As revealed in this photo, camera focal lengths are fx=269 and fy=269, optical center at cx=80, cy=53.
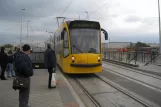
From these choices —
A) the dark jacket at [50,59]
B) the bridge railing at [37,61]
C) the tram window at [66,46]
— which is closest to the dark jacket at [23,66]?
the dark jacket at [50,59]

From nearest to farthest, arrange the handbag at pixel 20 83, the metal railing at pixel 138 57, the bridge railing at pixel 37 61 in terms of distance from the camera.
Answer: the handbag at pixel 20 83 < the bridge railing at pixel 37 61 < the metal railing at pixel 138 57

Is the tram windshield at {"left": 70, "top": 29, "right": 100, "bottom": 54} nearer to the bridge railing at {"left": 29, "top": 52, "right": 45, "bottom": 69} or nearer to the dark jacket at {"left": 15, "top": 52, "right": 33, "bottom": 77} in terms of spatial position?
the bridge railing at {"left": 29, "top": 52, "right": 45, "bottom": 69}

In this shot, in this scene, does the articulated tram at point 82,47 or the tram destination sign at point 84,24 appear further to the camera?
the tram destination sign at point 84,24

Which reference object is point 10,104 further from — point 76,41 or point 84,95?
point 76,41

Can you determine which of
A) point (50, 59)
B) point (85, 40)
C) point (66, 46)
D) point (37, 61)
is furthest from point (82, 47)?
point (37, 61)

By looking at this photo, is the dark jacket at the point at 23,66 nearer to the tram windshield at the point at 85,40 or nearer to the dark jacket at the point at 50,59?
the dark jacket at the point at 50,59

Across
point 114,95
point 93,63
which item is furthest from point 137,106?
point 93,63

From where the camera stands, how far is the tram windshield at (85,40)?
15.4 meters

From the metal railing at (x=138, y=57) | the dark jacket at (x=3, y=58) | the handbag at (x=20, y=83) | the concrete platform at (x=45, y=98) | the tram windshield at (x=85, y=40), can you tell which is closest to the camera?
the handbag at (x=20, y=83)

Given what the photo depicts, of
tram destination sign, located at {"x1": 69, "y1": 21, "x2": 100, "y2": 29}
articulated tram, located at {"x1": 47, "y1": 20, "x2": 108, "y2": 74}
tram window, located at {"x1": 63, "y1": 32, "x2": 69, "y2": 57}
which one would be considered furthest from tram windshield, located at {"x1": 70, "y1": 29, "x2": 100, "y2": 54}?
tram window, located at {"x1": 63, "y1": 32, "x2": 69, "y2": 57}

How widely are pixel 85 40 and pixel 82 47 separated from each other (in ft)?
1.56

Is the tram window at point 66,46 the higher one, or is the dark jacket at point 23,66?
the tram window at point 66,46

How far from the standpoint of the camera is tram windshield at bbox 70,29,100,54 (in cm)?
1536

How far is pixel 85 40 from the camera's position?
15539 millimetres
